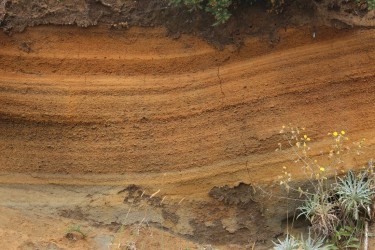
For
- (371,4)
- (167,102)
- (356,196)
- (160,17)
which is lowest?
(356,196)

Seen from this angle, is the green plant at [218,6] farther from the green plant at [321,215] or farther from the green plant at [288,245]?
the green plant at [288,245]

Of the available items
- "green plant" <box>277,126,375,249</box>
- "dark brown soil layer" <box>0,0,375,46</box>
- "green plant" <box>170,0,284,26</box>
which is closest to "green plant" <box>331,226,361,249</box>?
"green plant" <box>277,126,375,249</box>

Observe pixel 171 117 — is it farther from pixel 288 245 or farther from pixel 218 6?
pixel 288 245

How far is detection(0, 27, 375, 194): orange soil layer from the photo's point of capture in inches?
180

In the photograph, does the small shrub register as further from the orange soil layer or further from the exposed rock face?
the orange soil layer

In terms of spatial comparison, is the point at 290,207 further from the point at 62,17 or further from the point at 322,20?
the point at 62,17

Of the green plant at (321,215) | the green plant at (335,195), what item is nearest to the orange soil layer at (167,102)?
the green plant at (335,195)

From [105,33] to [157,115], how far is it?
2.50 ft

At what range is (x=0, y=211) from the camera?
4.50 meters

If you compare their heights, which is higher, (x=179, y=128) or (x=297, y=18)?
(x=297, y=18)

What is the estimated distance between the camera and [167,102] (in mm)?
4730

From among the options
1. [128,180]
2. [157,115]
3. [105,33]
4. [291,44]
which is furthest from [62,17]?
[291,44]

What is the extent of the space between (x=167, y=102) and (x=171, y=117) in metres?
0.12

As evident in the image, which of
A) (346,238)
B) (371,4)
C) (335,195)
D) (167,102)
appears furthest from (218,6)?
(346,238)
